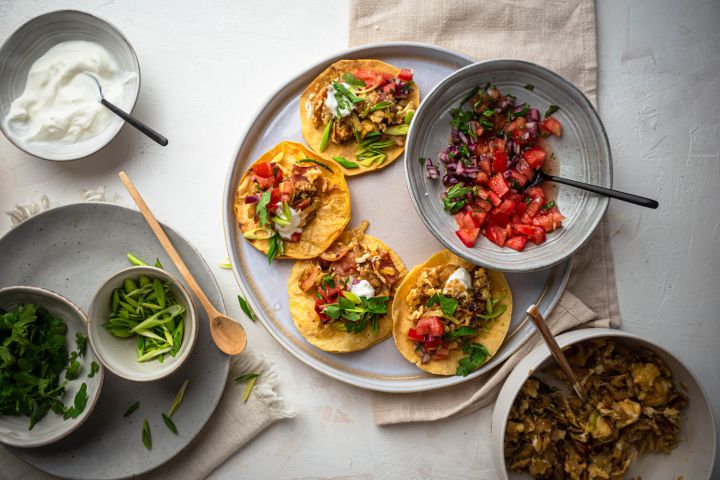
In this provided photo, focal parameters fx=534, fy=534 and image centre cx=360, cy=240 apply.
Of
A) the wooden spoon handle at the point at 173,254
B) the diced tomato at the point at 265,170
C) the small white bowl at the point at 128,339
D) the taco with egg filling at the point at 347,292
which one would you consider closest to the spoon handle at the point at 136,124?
the wooden spoon handle at the point at 173,254

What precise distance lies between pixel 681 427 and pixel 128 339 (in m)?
3.40

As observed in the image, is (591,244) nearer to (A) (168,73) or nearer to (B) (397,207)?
(B) (397,207)

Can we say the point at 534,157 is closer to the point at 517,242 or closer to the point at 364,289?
the point at 517,242

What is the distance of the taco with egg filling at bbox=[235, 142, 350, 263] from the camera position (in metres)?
3.28

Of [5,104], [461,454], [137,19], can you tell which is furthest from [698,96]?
[5,104]

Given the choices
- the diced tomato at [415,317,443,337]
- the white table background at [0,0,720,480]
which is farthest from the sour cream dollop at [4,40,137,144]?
the diced tomato at [415,317,443,337]

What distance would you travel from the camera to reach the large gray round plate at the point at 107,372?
3270mm

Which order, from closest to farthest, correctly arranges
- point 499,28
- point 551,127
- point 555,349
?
point 555,349 → point 551,127 → point 499,28

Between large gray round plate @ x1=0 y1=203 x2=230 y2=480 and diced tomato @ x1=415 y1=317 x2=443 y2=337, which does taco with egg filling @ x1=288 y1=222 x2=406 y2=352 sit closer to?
diced tomato @ x1=415 y1=317 x2=443 y2=337

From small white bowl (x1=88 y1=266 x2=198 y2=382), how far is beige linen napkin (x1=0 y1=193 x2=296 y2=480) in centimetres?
43

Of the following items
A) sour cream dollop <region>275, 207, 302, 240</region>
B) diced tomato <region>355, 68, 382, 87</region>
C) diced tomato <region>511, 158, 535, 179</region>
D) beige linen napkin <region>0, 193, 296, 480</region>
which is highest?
diced tomato <region>355, 68, 382, 87</region>

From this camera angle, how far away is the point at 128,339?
10.6ft

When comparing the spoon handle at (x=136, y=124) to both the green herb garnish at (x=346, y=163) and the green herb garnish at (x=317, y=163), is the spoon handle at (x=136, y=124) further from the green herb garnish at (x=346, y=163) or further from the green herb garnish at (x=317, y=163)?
the green herb garnish at (x=346, y=163)

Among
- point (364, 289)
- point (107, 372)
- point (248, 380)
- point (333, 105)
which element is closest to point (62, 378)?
point (107, 372)
